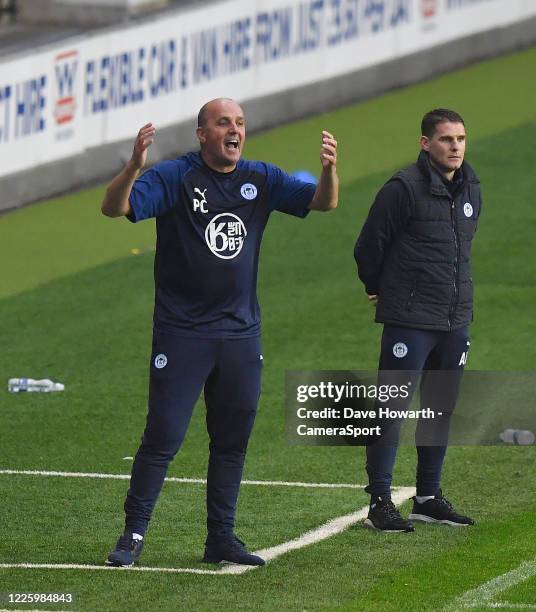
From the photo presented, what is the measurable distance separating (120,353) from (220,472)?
209 inches

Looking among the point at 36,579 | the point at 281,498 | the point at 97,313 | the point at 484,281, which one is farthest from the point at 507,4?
the point at 36,579

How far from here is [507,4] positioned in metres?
27.2

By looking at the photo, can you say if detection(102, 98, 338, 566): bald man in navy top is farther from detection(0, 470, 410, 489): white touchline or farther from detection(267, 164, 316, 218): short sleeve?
detection(0, 470, 410, 489): white touchline

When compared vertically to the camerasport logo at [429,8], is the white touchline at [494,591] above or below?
below

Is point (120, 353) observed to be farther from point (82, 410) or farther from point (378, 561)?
point (378, 561)

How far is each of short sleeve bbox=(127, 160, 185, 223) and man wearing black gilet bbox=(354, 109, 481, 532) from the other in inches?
50.8

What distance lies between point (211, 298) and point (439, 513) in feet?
6.21

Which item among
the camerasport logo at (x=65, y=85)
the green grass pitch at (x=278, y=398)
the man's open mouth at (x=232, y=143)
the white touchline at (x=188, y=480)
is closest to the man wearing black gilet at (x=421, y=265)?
the green grass pitch at (x=278, y=398)

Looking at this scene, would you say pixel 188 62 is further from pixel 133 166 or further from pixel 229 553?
pixel 133 166

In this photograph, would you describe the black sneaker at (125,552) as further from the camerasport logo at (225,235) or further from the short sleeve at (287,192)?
the short sleeve at (287,192)

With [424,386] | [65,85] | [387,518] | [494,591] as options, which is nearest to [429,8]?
[65,85]

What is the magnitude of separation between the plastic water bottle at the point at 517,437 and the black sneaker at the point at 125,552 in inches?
138

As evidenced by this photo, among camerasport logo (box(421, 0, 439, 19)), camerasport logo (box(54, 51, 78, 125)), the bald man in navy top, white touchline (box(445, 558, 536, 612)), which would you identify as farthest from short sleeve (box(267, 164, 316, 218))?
camerasport logo (box(421, 0, 439, 19))

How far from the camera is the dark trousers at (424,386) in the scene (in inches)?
379
